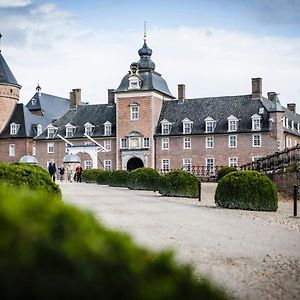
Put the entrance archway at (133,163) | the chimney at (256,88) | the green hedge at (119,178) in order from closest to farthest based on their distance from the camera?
the green hedge at (119,178) < the chimney at (256,88) < the entrance archway at (133,163)

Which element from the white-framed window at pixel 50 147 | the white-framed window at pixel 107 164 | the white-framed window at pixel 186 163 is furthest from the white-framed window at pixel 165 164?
the white-framed window at pixel 50 147

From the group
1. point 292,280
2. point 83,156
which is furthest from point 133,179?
point 83,156

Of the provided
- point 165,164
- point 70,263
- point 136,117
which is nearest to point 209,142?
point 165,164

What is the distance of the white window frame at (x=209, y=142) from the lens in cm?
5928

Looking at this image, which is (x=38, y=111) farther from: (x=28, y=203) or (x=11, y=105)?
(x=28, y=203)

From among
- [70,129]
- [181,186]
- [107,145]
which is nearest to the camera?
[181,186]

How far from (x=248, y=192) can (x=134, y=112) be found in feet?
138

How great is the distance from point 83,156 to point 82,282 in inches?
2444

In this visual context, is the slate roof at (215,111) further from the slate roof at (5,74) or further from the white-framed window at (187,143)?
the slate roof at (5,74)

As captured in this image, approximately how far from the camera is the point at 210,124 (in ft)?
196

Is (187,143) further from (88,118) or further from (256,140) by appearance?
(88,118)

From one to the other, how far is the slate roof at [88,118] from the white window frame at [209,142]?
10.0 m

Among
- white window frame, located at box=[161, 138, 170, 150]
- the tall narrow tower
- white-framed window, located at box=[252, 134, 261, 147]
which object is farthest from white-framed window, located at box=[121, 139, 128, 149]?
the tall narrow tower

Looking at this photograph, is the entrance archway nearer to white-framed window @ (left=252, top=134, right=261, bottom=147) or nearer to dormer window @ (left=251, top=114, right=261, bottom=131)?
white-framed window @ (left=252, top=134, right=261, bottom=147)
